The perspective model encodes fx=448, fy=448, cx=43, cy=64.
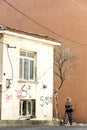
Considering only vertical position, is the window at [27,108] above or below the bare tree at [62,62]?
below

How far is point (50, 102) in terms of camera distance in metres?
26.8

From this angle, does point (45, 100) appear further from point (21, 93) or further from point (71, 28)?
point (71, 28)

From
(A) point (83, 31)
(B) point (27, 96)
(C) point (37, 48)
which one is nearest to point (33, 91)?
(B) point (27, 96)

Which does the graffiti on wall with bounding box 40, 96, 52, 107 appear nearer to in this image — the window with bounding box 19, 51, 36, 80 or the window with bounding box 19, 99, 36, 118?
the window with bounding box 19, 99, 36, 118

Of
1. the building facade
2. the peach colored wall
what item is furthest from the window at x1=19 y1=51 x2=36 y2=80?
the peach colored wall

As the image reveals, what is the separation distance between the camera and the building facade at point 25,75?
23.0m

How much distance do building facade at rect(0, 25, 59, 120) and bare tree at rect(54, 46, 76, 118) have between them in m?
3.49

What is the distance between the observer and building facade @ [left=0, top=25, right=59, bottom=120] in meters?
23.0

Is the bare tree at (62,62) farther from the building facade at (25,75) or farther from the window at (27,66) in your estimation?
the window at (27,66)

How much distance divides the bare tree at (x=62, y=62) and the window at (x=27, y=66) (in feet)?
16.5

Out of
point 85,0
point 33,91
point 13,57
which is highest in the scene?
point 85,0

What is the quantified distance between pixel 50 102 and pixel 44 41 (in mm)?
3716

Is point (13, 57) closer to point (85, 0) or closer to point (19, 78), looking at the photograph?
point (19, 78)

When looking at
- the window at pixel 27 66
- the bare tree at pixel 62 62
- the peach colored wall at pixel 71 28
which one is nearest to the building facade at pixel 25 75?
the window at pixel 27 66
